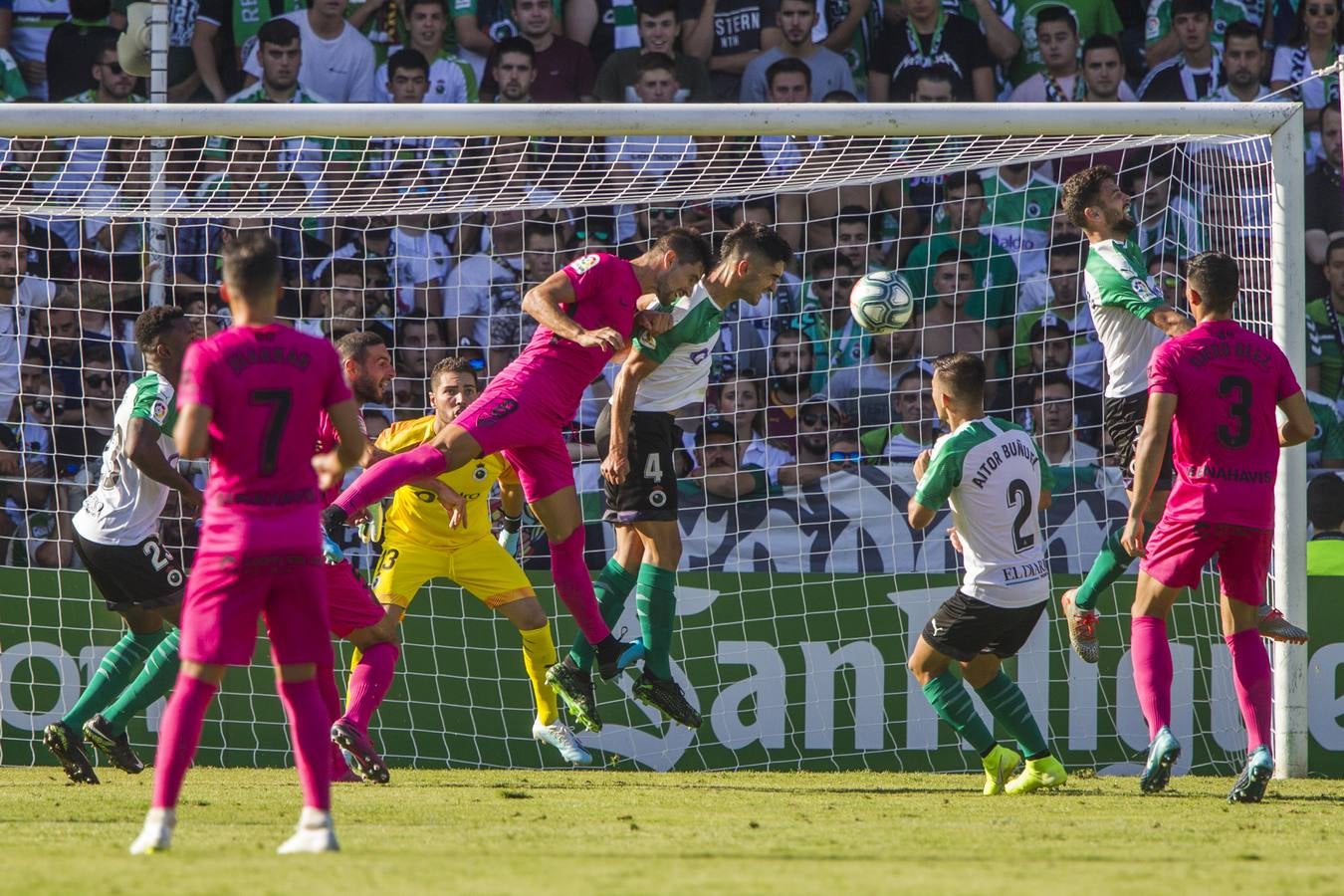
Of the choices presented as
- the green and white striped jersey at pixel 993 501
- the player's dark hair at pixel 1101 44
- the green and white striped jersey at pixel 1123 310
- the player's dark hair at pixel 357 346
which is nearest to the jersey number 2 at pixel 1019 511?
the green and white striped jersey at pixel 993 501

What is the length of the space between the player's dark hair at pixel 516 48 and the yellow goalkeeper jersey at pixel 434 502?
13.9 ft

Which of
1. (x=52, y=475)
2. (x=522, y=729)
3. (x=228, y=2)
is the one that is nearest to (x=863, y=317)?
(x=522, y=729)

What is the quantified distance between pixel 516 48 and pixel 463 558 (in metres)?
4.96

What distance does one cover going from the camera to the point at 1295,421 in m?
6.61

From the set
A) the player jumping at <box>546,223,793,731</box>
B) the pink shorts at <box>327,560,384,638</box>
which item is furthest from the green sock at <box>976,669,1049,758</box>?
the pink shorts at <box>327,560,384,638</box>

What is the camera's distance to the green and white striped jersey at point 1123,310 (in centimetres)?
741

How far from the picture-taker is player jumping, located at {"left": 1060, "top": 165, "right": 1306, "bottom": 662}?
7.48 meters

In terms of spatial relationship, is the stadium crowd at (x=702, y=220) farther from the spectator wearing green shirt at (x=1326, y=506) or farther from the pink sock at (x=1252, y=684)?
the pink sock at (x=1252, y=684)

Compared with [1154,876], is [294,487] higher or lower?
higher

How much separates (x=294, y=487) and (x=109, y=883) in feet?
4.30

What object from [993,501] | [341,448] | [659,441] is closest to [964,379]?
[993,501]

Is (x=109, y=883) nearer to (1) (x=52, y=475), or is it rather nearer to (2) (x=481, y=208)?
(2) (x=481, y=208)

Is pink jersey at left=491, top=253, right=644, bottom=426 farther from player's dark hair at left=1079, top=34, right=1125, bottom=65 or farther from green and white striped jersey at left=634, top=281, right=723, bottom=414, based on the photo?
player's dark hair at left=1079, top=34, right=1125, bottom=65

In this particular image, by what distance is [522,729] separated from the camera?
29.3 ft
